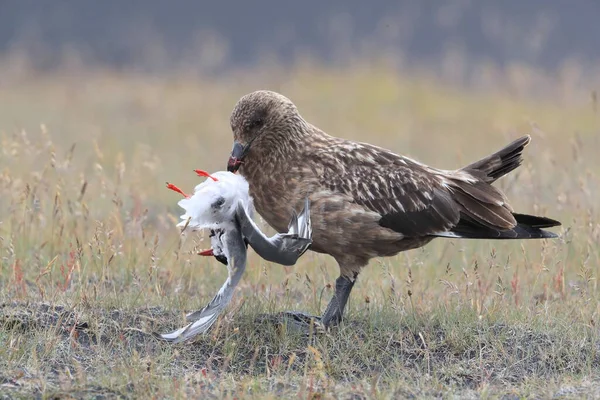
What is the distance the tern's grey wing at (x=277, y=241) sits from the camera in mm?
4902

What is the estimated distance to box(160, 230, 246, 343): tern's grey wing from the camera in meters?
4.79

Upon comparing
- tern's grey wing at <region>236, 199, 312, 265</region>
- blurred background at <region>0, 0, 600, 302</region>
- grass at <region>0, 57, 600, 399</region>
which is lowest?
grass at <region>0, 57, 600, 399</region>

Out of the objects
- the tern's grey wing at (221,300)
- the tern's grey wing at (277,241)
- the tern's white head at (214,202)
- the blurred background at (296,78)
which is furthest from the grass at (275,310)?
the blurred background at (296,78)

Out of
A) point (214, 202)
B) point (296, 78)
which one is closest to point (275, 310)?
point (214, 202)

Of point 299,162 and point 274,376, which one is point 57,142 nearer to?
point 299,162

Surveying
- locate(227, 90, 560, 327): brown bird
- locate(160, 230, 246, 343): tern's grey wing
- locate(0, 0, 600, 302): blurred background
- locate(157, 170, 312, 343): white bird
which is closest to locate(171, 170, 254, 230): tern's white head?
locate(157, 170, 312, 343): white bird

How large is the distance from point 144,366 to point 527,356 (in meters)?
1.92

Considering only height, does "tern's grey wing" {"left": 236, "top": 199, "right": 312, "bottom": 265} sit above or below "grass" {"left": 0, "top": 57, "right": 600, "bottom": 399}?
above

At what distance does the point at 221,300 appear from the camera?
4891 millimetres

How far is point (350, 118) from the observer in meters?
→ 13.4

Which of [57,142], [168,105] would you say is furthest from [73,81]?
[57,142]

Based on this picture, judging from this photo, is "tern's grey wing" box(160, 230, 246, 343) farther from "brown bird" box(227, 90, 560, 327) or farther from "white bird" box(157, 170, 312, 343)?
"brown bird" box(227, 90, 560, 327)

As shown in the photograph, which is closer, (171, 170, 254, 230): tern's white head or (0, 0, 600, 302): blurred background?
(171, 170, 254, 230): tern's white head

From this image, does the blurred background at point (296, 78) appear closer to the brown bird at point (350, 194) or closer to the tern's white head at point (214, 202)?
the brown bird at point (350, 194)
